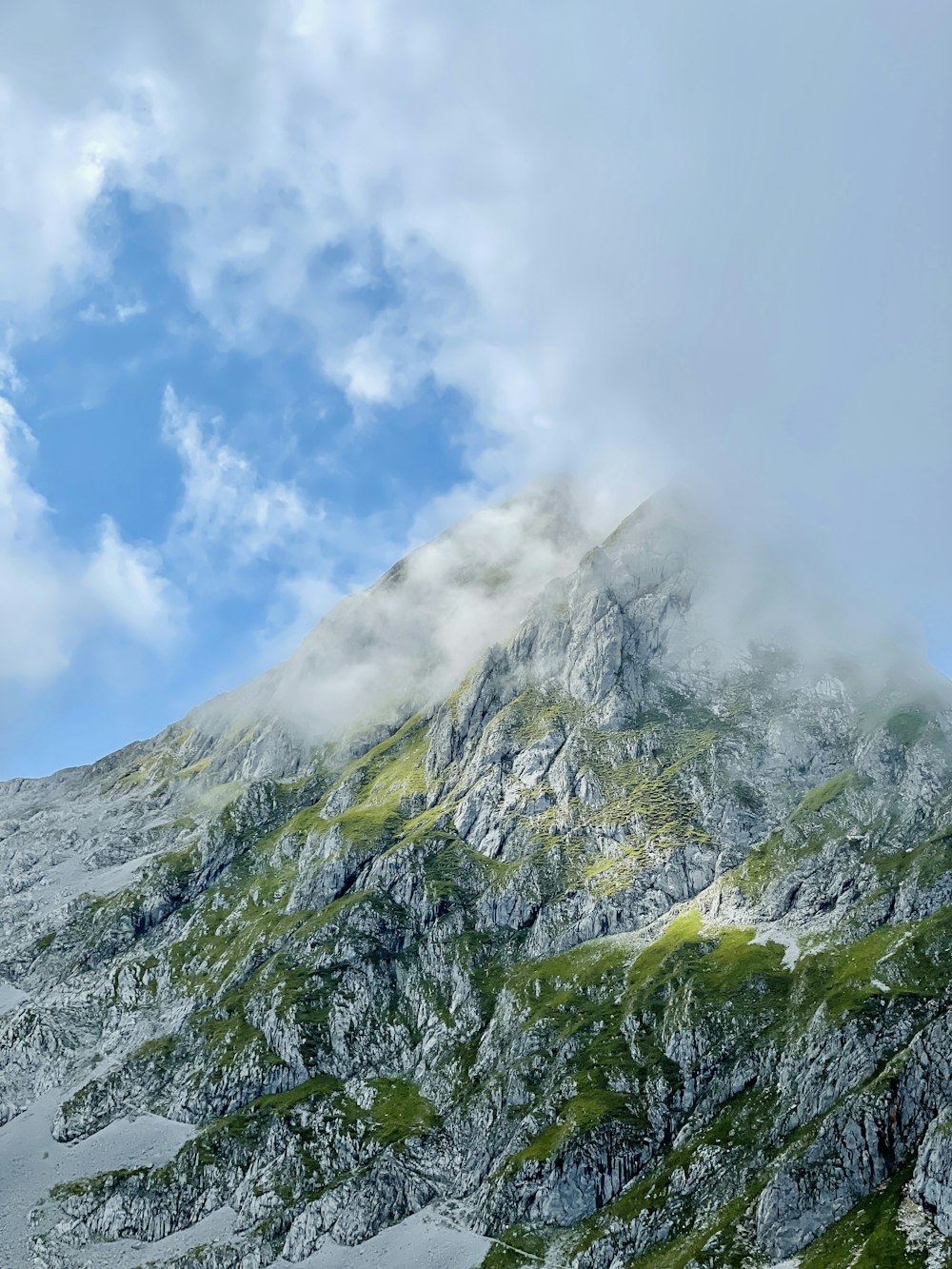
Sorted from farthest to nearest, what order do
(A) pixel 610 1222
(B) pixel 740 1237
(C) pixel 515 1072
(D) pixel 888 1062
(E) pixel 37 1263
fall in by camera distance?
1. (C) pixel 515 1072
2. (E) pixel 37 1263
3. (A) pixel 610 1222
4. (D) pixel 888 1062
5. (B) pixel 740 1237

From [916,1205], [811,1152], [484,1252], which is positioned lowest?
[916,1205]

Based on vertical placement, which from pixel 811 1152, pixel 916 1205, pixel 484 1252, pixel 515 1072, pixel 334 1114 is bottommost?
pixel 916 1205

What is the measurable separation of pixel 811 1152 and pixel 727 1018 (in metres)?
46.9

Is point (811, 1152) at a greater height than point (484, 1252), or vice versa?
point (484, 1252)

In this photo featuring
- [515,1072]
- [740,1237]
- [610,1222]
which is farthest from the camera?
[515,1072]

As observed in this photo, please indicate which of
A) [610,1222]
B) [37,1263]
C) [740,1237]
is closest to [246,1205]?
[37,1263]

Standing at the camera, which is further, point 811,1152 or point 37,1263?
point 37,1263

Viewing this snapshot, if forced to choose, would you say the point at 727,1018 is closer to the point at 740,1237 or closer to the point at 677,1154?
the point at 677,1154

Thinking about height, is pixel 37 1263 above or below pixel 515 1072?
above

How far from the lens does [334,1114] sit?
19312 centimetres

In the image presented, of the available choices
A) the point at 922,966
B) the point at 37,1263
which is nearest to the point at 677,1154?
the point at 922,966

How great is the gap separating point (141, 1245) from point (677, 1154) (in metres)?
110

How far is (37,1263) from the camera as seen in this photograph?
546 ft

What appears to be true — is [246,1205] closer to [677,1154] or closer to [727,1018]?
[677,1154]
